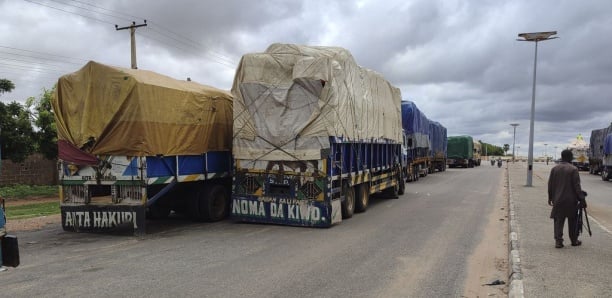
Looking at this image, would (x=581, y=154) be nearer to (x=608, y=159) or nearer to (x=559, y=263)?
(x=608, y=159)

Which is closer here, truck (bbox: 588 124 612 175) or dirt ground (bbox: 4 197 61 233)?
dirt ground (bbox: 4 197 61 233)

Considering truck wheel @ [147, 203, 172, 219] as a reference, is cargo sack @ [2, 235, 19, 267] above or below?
above

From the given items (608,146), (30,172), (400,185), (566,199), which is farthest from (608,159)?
(30,172)

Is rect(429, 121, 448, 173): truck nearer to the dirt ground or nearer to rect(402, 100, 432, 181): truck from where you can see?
rect(402, 100, 432, 181): truck

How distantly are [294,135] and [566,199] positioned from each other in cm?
551

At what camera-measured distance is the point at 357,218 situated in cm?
1307

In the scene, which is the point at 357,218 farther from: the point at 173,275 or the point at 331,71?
the point at 173,275

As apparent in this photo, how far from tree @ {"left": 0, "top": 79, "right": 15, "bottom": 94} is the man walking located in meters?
17.9

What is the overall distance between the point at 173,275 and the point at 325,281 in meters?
2.07

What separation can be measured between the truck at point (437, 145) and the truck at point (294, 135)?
25097 mm

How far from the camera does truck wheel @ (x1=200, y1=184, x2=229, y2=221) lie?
39.5 feet

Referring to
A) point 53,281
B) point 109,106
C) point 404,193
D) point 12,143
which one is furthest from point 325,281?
point 12,143

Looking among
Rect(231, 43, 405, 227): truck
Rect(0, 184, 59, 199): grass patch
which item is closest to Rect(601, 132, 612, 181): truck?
Rect(231, 43, 405, 227): truck

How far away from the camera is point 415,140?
27.9 m
